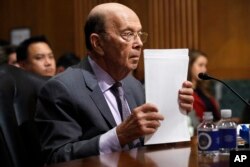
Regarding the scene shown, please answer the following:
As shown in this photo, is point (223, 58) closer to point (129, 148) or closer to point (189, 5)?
point (189, 5)

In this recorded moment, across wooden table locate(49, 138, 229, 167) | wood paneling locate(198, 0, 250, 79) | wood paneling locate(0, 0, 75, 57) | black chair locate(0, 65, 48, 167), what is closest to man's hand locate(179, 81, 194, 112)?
wooden table locate(49, 138, 229, 167)

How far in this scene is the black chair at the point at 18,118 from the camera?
2039 mm

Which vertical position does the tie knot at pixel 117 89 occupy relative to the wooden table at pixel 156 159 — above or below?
above

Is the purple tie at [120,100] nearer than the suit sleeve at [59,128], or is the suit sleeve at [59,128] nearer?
the suit sleeve at [59,128]

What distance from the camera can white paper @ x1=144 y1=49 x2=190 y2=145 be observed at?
72.2 inches

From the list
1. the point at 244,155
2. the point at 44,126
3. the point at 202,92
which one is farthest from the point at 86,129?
the point at 202,92

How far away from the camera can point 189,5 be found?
5.62 meters

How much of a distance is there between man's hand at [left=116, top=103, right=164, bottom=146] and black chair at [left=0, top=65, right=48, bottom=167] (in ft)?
1.52

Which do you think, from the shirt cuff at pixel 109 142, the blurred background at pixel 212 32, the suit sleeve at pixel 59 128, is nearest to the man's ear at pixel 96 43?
the suit sleeve at pixel 59 128

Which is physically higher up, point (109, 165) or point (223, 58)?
point (109, 165)

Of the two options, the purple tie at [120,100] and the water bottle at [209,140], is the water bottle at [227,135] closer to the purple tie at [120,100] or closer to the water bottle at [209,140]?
the water bottle at [209,140]

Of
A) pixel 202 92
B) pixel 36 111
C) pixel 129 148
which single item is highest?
pixel 36 111

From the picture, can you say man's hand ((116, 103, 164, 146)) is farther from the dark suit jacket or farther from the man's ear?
the man's ear

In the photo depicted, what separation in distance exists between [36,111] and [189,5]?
3.74 metres
